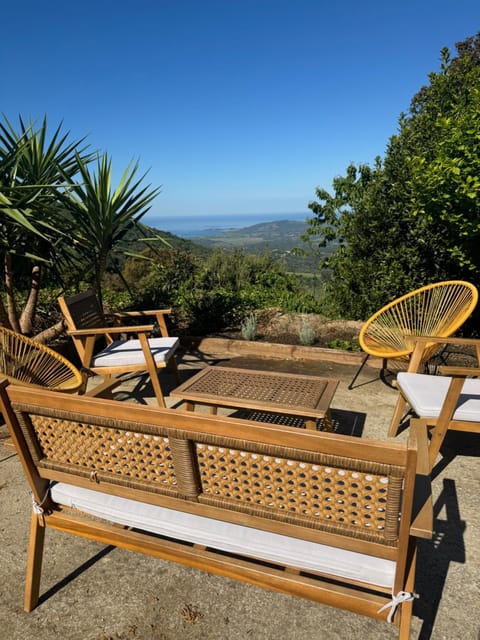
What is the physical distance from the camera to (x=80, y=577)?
4.88 feet

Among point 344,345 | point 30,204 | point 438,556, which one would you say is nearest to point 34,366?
point 30,204

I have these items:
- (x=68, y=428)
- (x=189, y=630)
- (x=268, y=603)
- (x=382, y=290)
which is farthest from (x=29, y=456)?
(x=382, y=290)

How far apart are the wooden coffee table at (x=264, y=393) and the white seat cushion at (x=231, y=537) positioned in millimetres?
861

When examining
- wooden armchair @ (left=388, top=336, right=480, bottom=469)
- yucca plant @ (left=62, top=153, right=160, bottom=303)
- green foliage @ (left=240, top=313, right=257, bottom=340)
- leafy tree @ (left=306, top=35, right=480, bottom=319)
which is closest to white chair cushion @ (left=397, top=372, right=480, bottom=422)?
wooden armchair @ (left=388, top=336, right=480, bottom=469)

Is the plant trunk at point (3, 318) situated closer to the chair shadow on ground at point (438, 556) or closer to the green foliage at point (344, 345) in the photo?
the green foliage at point (344, 345)

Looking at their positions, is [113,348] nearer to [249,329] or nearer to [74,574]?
Result: [249,329]

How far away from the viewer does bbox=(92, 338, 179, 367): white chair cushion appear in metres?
2.83

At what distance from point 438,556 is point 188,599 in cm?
95

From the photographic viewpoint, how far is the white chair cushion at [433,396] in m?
1.84

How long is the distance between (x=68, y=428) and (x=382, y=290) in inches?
159

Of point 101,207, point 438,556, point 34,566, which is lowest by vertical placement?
point 438,556

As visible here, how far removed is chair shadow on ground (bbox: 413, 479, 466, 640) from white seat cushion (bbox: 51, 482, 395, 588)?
49 centimetres

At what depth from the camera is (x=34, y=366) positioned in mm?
2551

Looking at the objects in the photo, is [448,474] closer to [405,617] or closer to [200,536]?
[405,617]
